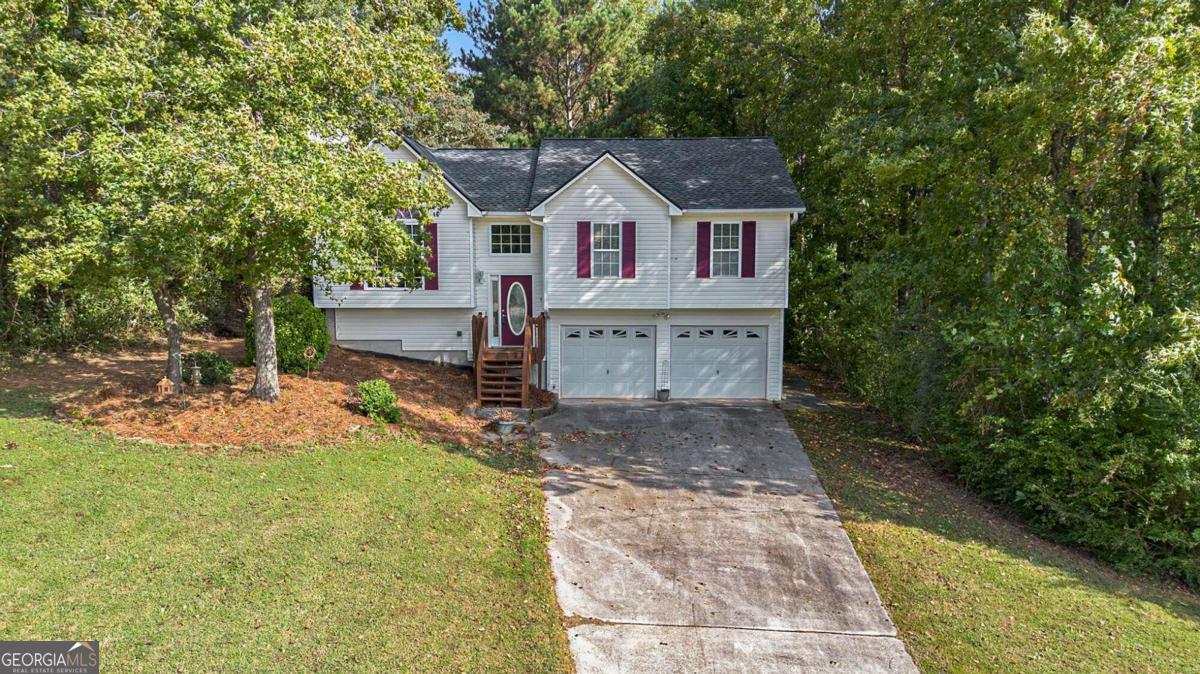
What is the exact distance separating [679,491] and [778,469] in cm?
221

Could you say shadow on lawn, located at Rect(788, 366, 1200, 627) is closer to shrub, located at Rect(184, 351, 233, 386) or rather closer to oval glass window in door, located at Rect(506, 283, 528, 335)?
oval glass window in door, located at Rect(506, 283, 528, 335)

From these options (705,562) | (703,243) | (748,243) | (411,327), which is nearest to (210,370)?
(411,327)

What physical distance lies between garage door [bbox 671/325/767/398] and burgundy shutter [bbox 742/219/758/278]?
164cm

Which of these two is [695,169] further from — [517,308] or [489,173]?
[517,308]

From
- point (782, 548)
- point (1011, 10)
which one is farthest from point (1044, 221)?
point (782, 548)

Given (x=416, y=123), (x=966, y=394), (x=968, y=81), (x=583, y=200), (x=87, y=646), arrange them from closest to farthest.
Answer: (x=87, y=646) → (x=966, y=394) → (x=968, y=81) → (x=583, y=200) → (x=416, y=123)

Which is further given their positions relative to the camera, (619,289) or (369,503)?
(619,289)

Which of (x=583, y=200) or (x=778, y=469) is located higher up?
(x=583, y=200)

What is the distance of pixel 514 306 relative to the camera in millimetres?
17344

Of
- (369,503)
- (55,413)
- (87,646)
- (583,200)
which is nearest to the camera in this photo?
(87,646)

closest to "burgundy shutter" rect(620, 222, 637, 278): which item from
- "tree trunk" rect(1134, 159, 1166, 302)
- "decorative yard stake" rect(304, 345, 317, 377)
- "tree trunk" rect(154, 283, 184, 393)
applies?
"decorative yard stake" rect(304, 345, 317, 377)

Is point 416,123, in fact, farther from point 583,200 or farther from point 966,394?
point 966,394

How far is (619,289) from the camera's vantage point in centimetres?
1589

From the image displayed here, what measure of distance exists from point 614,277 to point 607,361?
2.22m
